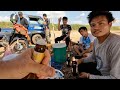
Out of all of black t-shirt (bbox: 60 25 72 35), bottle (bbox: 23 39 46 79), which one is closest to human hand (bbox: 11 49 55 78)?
bottle (bbox: 23 39 46 79)

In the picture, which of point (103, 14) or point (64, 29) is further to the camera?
point (64, 29)

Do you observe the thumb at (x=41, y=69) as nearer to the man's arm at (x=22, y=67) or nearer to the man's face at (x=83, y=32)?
the man's arm at (x=22, y=67)

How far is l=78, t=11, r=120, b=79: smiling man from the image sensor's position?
6.35 ft

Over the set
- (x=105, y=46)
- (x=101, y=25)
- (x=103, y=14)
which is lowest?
(x=105, y=46)

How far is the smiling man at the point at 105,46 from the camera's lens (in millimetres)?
1936

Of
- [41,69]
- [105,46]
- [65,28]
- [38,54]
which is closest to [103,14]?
[105,46]

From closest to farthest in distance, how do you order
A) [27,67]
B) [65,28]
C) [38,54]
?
1. [27,67]
2. [38,54]
3. [65,28]

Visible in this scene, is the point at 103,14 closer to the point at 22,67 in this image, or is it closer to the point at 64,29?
the point at 22,67

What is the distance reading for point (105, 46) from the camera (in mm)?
2070

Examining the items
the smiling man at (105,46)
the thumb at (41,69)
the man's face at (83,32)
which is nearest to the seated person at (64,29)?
the man's face at (83,32)

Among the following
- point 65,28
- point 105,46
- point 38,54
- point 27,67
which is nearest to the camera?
point 27,67
